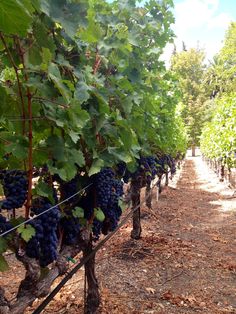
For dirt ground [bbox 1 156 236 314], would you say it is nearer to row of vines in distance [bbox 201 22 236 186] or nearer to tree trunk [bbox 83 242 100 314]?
tree trunk [bbox 83 242 100 314]

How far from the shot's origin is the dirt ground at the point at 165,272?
4832 mm

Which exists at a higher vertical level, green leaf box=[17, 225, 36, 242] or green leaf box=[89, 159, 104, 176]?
green leaf box=[89, 159, 104, 176]

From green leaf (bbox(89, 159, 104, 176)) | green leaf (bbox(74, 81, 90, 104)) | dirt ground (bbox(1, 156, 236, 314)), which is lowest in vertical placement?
dirt ground (bbox(1, 156, 236, 314))

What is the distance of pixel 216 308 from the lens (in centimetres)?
490

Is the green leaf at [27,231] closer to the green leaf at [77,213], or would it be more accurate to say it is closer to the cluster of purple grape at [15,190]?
the cluster of purple grape at [15,190]

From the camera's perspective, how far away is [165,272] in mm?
6160

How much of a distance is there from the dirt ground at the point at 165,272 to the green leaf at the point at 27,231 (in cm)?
288

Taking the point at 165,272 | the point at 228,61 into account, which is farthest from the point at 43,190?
the point at 228,61

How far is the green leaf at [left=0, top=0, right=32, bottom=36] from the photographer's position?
100cm

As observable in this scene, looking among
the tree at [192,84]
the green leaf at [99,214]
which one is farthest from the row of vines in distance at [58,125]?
the tree at [192,84]

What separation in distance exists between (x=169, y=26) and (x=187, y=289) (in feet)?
12.5

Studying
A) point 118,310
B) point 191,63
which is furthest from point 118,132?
point 191,63

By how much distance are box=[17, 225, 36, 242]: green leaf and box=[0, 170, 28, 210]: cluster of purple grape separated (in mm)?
123

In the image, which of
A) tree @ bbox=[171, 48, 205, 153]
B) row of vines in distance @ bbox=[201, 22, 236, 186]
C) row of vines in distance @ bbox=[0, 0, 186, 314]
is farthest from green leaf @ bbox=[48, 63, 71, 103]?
tree @ bbox=[171, 48, 205, 153]
